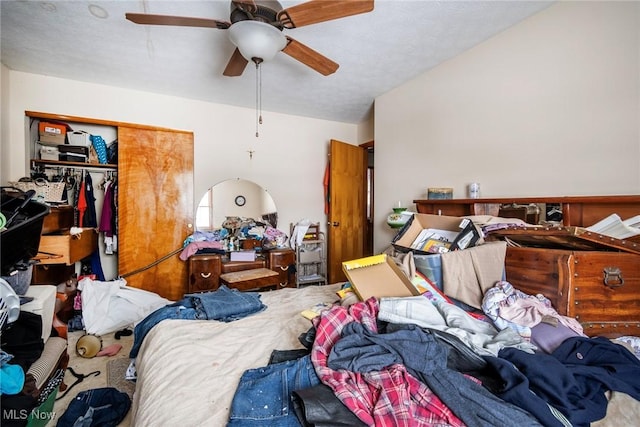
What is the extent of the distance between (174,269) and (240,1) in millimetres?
2767

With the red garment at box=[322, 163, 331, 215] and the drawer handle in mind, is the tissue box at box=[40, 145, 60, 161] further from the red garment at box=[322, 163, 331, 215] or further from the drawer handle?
the drawer handle

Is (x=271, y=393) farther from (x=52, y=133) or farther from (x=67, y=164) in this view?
(x=52, y=133)

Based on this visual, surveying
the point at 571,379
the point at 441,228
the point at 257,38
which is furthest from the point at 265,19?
the point at 571,379

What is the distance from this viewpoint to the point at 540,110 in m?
1.89

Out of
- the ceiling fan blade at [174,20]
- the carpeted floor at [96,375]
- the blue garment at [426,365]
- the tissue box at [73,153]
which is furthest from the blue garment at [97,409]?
the tissue box at [73,153]

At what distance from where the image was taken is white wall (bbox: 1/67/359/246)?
2.59 meters

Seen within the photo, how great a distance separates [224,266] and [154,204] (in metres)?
1.07

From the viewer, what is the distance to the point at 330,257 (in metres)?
3.80

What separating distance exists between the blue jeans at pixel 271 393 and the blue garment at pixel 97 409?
44.1 inches

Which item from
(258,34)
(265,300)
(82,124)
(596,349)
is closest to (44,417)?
(265,300)

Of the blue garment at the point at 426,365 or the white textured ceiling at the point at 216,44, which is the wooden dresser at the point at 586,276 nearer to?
the blue garment at the point at 426,365

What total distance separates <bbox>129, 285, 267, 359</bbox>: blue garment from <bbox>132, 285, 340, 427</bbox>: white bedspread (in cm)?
6

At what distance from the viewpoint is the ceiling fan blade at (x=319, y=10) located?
54.5 inches

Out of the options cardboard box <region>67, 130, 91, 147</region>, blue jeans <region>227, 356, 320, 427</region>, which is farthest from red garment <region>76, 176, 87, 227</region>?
blue jeans <region>227, 356, 320, 427</region>
